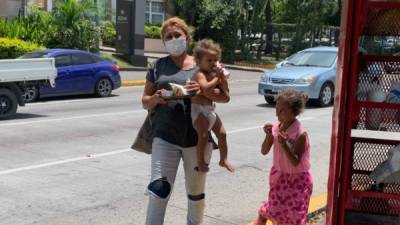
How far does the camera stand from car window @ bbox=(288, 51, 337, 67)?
17416mm

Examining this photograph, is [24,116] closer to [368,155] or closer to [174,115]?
[174,115]

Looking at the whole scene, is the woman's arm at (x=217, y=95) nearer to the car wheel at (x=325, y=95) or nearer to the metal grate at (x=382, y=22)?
the metal grate at (x=382, y=22)

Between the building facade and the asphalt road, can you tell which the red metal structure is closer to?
the asphalt road

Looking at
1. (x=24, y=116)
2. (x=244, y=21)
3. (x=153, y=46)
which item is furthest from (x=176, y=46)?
(x=153, y=46)

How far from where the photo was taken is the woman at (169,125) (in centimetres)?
465

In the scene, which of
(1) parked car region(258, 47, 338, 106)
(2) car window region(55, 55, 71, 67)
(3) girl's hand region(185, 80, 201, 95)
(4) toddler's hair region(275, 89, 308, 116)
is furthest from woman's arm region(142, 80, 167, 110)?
(2) car window region(55, 55, 71, 67)

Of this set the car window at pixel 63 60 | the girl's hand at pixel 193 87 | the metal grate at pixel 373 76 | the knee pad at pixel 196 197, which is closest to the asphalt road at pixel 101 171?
the knee pad at pixel 196 197

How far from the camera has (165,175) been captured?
468 cm

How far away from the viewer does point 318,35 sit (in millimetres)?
43312

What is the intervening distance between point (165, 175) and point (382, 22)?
193 cm

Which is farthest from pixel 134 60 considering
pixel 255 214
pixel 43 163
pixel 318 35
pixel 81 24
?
pixel 255 214

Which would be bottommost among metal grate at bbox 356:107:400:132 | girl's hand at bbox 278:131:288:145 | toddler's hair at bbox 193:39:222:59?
girl's hand at bbox 278:131:288:145

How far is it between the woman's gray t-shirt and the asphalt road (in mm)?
1477

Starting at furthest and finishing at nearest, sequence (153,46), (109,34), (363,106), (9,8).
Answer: (153,46), (109,34), (9,8), (363,106)
